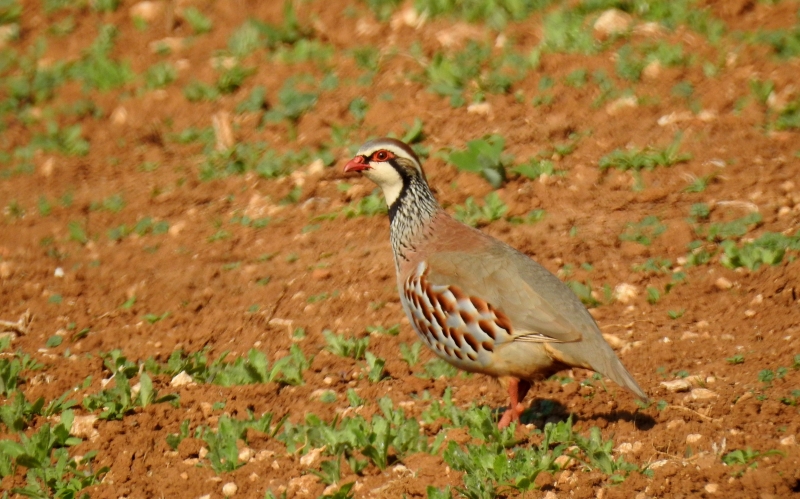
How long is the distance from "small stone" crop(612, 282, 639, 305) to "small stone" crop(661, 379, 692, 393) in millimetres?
859

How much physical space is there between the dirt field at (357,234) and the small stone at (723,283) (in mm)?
63

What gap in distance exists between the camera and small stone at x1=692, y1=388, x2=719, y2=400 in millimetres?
4539

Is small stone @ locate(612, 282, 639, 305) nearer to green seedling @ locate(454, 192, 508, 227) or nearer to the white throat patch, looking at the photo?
green seedling @ locate(454, 192, 508, 227)

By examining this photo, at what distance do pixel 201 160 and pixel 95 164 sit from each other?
0.95 m

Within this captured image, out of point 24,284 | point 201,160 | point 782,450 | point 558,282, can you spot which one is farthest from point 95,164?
point 782,450

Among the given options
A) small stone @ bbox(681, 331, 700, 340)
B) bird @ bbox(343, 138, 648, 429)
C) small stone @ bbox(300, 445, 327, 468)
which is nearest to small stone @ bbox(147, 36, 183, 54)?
bird @ bbox(343, 138, 648, 429)

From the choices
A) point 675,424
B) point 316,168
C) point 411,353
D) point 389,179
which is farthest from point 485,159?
point 675,424

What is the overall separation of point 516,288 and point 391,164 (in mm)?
1073

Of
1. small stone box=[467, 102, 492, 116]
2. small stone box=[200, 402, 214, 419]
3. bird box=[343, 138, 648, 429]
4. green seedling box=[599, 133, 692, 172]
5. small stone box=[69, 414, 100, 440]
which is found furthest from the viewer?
small stone box=[467, 102, 492, 116]

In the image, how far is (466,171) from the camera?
681 cm

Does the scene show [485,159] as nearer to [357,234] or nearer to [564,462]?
[357,234]

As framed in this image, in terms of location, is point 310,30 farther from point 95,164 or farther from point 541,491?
point 541,491

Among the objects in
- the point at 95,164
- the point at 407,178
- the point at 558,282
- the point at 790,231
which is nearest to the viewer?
the point at 558,282

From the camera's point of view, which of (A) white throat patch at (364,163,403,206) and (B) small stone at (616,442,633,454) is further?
(A) white throat patch at (364,163,403,206)
